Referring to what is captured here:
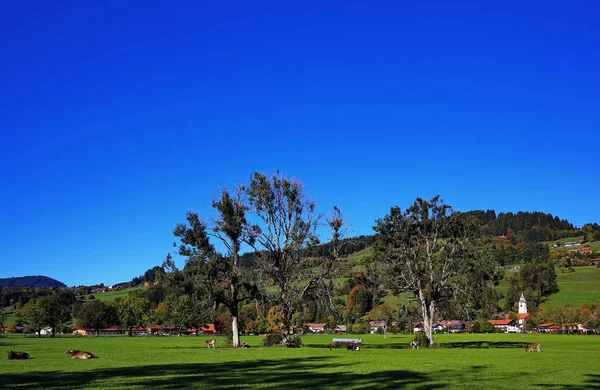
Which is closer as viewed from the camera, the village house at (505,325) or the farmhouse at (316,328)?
the village house at (505,325)

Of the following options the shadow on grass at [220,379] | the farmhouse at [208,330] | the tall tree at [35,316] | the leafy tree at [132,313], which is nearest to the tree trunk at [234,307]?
the shadow on grass at [220,379]

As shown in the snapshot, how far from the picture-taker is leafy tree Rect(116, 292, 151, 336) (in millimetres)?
146375

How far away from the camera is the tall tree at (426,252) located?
2295 inches

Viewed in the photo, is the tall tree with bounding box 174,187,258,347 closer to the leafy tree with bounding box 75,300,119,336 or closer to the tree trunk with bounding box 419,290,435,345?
the tree trunk with bounding box 419,290,435,345

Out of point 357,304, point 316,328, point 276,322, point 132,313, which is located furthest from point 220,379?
point 316,328

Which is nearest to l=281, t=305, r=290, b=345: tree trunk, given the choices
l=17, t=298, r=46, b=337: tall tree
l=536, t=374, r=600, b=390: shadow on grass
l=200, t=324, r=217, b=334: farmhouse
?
l=536, t=374, r=600, b=390: shadow on grass

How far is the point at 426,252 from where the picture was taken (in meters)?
59.8

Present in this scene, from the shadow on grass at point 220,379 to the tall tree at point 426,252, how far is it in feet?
110

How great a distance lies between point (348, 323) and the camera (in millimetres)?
160375

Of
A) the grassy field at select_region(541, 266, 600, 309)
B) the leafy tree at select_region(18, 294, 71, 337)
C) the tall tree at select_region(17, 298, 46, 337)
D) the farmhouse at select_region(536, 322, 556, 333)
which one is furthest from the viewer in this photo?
the grassy field at select_region(541, 266, 600, 309)

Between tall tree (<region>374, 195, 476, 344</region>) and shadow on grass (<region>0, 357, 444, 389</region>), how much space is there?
33.4 m

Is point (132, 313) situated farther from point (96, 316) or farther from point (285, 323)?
point (285, 323)

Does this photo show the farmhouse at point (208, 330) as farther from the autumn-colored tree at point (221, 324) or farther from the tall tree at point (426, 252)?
the tall tree at point (426, 252)

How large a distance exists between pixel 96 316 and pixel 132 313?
9123 mm
